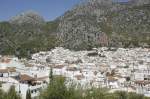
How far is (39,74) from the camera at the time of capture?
82375mm

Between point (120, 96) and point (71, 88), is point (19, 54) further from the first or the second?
point (71, 88)

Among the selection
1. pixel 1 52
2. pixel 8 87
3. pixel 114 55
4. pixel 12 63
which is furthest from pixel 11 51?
pixel 8 87

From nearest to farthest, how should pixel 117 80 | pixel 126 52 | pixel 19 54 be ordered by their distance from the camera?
pixel 117 80
pixel 19 54
pixel 126 52

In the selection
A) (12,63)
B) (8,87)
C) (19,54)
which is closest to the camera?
(8,87)

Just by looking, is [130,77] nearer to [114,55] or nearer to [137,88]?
[137,88]

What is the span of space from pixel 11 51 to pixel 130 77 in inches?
3498

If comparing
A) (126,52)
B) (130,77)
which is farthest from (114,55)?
(130,77)

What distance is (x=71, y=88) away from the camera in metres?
45.6

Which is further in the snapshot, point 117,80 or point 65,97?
point 117,80

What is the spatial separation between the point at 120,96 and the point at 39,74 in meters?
26.2

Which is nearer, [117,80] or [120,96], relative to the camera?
[120,96]

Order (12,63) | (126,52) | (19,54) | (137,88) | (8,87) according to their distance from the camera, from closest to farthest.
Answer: (8,87) → (137,88) → (12,63) → (19,54) → (126,52)

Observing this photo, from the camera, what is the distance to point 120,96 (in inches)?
2450

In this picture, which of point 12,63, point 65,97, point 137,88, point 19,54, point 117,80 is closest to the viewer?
point 65,97
